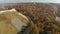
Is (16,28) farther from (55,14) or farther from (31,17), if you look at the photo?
(55,14)

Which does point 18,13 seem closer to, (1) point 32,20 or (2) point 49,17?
(1) point 32,20

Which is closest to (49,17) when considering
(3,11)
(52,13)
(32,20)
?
(52,13)

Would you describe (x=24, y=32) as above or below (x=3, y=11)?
below

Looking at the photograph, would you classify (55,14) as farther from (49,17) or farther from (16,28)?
(16,28)

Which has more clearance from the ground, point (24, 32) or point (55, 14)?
point (55, 14)

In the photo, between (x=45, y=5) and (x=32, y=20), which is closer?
(x=32, y=20)

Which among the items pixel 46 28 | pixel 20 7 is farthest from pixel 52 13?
pixel 20 7

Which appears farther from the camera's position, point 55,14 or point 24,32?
point 55,14

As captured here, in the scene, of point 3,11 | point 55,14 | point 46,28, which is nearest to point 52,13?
point 55,14
